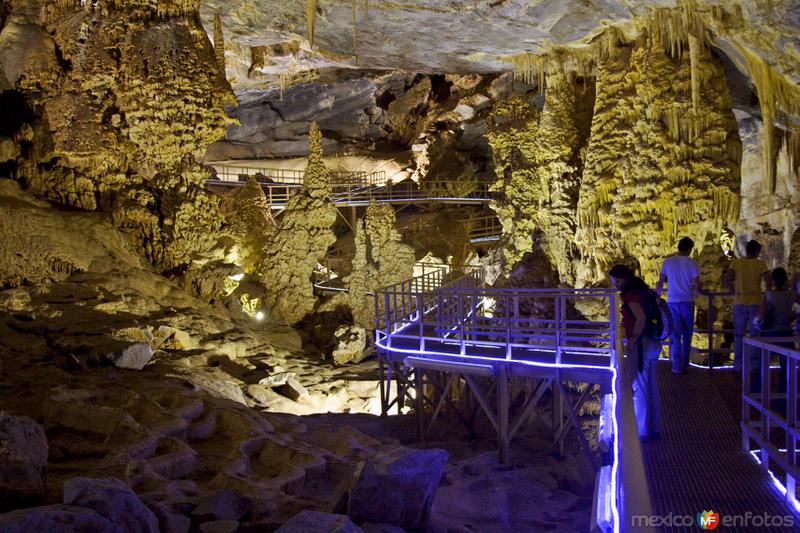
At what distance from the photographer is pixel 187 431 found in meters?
7.95

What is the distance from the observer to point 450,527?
6.08 meters

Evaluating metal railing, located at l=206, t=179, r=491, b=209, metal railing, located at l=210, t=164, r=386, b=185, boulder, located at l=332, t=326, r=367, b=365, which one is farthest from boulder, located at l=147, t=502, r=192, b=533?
metal railing, located at l=210, t=164, r=386, b=185

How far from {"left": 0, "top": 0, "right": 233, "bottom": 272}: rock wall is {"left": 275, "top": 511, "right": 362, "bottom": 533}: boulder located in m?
11.7

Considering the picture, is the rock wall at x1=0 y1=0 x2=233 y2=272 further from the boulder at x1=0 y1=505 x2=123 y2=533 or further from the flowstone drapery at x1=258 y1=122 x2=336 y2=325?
the boulder at x1=0 y1=505 x2=123 y2=533

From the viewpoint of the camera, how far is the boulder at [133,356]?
Answer: 10.7 metres

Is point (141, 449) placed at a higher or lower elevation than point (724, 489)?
lower

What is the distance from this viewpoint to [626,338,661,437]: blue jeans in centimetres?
525

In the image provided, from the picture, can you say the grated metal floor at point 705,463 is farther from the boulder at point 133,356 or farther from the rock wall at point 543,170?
the rock wall at point 543,170

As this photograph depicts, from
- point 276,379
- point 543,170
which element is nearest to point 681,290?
point 276,379

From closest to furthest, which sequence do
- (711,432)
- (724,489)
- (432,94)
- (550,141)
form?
(724,489) < (711,432) < (550,141) < (432,94)

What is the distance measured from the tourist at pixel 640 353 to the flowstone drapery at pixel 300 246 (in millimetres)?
13702

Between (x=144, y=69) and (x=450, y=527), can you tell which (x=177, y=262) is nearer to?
(x=144, y=69)

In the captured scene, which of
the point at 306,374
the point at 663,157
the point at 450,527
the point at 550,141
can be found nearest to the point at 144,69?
the point at 306,374

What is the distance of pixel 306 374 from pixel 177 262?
3987mm
